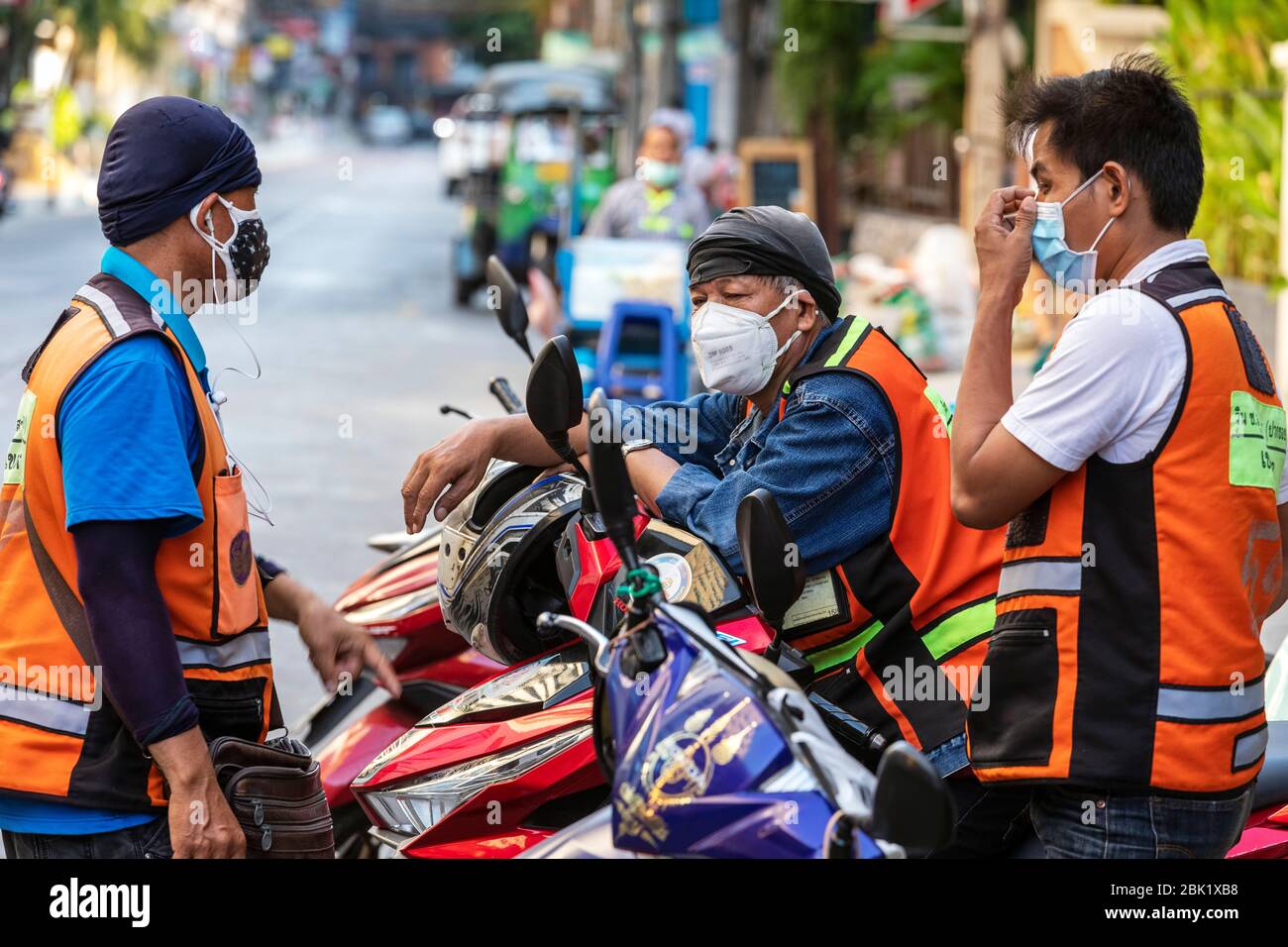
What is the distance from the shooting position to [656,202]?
420 inches

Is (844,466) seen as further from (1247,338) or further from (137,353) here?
(137,353)

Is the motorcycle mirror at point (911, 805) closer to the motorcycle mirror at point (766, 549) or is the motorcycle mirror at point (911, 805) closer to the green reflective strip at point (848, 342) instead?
the motorcycle mirror at point (766, 549)

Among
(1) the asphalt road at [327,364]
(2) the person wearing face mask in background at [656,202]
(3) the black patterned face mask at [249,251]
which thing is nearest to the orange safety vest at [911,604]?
(3) the black patterned face mask at [249,251]

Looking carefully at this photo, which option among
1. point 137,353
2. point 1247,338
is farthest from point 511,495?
point 1247,338

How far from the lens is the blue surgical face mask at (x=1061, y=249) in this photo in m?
2.34

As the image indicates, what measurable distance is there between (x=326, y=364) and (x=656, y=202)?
4171mm

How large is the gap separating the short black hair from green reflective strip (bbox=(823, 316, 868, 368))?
566 millimetres

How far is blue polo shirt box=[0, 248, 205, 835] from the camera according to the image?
7.38 feet

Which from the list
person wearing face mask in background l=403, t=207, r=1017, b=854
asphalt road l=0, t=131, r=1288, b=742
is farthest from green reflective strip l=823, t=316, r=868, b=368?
asphalt road l=0, t=131, r=1288, b=742

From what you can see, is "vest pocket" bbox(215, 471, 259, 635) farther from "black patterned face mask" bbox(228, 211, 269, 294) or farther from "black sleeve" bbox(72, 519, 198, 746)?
"black patterned face mask" bbox(228, 211, 269, 294)
